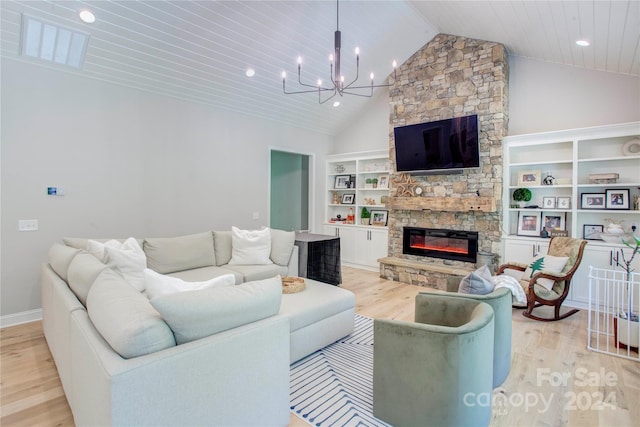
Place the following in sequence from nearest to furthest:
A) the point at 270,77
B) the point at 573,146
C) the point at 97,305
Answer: the point at 97,305, the point at 573,146, the point at 270,77

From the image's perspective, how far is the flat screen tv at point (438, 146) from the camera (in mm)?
4902

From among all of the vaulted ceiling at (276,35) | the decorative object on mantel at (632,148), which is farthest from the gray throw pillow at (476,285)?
the decorative object on mantel at (632,148)

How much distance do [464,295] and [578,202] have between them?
10.7 ft

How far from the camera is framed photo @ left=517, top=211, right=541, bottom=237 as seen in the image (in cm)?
478

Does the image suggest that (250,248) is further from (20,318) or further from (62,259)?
(20,318)

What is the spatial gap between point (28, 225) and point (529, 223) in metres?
6.38

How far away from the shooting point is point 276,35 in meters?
4.37

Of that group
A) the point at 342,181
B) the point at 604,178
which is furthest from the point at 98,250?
the point at 604,178

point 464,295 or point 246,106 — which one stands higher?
point 246,106

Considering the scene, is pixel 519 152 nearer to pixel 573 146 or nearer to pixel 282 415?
pixel 573 146

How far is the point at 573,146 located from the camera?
430cm

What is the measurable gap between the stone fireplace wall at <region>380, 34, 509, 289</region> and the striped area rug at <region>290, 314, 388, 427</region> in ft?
7.86

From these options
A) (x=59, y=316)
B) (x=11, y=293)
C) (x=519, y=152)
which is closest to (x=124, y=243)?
(x=59, y=316)

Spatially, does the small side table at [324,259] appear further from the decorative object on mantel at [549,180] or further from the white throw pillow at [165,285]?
the decorative object on mantel at [549,180]
